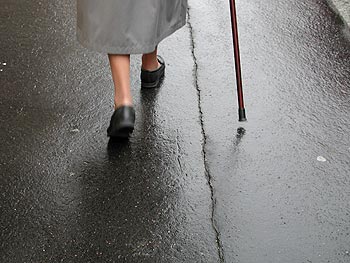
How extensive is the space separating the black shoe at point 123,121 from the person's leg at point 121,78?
37 mm

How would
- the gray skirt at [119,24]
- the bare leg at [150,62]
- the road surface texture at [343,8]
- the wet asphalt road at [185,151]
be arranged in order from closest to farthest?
the wet asphalt road at [185,151], the gray skirt at [119,24], the bare leg at [150,62], the road surface texture at [343,8]

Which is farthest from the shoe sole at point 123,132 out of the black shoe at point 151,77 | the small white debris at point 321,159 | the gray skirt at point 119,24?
the small white debris at point 321,159

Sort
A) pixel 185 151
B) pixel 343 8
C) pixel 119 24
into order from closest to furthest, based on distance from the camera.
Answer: pixel 119 24, pixel 185 151, pixel 343 8

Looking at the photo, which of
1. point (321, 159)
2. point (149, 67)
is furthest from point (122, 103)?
point (321, 159)

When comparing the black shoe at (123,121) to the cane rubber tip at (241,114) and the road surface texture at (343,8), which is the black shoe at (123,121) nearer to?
the cane rubber tip at (241,114)

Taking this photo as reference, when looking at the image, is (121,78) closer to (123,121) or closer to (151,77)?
(123,121)

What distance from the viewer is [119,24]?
3.72 m

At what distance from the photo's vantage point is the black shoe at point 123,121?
3.90m

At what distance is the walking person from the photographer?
12.1 feet

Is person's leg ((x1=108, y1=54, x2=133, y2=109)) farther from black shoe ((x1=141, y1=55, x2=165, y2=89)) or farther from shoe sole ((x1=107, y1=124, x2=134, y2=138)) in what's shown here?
black shoe ((x1=141, y1=55, x2=165, y2=89))

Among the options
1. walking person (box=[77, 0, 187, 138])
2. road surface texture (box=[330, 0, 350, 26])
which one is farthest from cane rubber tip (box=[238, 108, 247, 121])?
road surface texture (box=[330, 0, 350, 26])

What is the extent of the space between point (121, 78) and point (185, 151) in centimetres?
55

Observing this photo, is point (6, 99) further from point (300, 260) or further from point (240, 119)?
point (300, 260)

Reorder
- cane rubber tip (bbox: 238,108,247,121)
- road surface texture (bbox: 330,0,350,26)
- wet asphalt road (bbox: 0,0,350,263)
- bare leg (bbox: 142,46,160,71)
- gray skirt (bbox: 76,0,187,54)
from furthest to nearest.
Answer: road surface texture (bbox: 330,0,350,26) → bare leg (bbox: 142,46,160,71) → cane rubber tip (bbox: 238,108,247,121) → gray skirt (bbox: 76,0,187,54) → wet asphalt road (bbox: 0,0,350,263)
